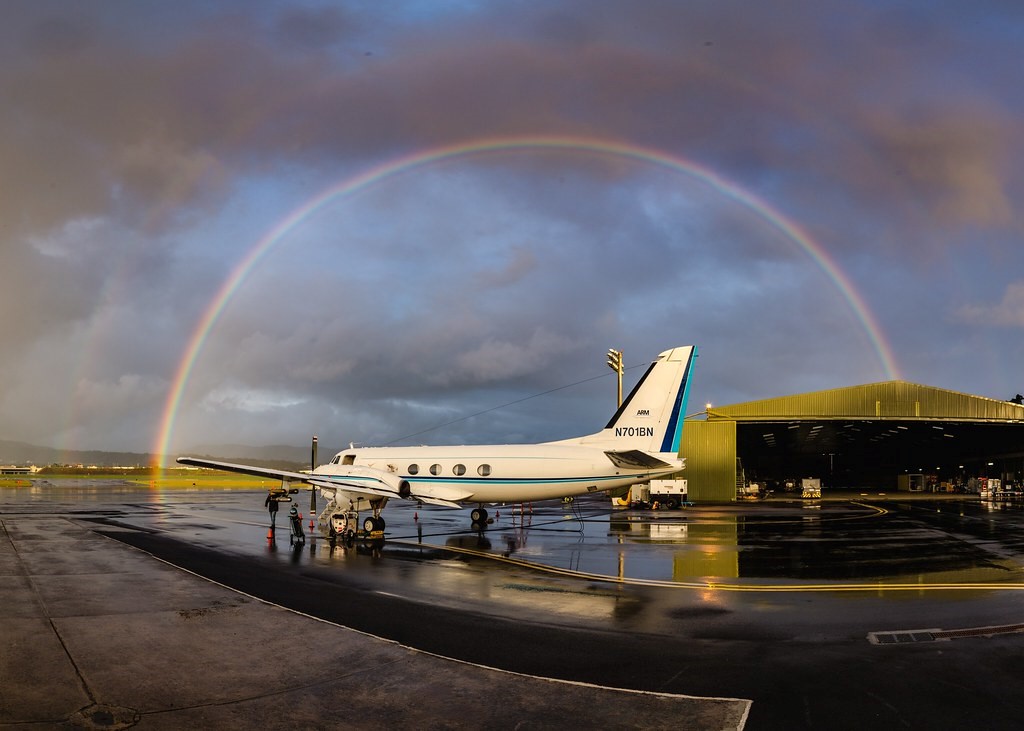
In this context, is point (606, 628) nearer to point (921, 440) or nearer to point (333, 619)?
point (333, 619)

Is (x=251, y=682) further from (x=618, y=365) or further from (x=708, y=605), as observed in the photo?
(x=618, y=365)

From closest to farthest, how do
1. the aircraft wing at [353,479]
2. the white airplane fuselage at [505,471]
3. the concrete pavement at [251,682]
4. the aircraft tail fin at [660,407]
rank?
the concrete pavement at [251,682], the aircraft wing at [353,479], the white airplane fuselage at [505,471], the aircraft tail fin at [660,407]

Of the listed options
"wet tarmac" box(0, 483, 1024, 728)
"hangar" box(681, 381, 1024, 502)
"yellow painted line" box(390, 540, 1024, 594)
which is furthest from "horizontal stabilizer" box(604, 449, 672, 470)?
"hangar" box(681, 381, 1024, 502)

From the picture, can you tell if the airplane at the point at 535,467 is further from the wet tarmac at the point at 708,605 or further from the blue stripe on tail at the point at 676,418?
the wet tarmac at the point at 708,605

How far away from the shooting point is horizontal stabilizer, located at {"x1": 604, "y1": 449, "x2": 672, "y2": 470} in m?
28.4

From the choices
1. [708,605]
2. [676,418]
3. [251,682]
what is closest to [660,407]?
[676,418]

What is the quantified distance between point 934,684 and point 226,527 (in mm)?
31894

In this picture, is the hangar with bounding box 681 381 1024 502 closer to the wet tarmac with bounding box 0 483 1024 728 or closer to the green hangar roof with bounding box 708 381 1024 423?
the green hangar roof with bounding box 708 381 1024 423

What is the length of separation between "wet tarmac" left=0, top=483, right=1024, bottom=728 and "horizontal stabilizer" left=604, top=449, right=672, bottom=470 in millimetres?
3171

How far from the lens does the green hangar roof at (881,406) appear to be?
58.7 m

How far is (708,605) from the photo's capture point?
14.6 metres

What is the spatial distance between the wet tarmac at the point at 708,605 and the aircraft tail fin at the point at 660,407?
13.9ft

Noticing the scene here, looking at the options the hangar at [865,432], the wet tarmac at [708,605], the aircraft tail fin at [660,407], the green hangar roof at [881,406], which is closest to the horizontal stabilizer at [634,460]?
the aircraft tail fin at [660,407]

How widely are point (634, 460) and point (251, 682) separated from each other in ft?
70.4
